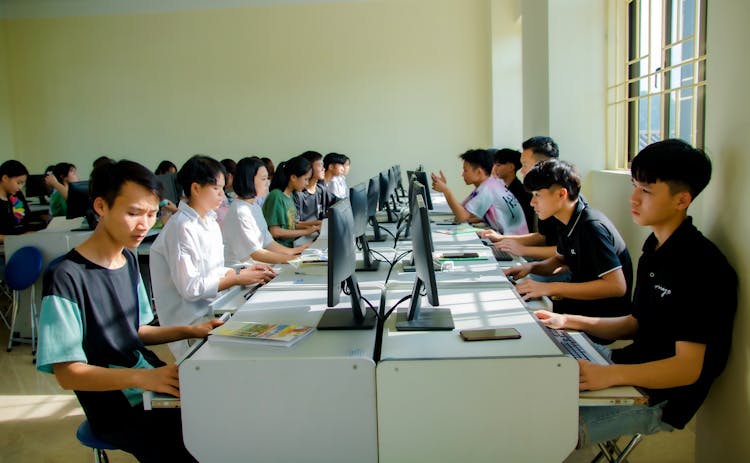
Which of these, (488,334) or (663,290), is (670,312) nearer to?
(663,290)

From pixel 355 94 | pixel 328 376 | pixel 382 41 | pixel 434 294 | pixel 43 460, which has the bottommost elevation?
pixel 43 460

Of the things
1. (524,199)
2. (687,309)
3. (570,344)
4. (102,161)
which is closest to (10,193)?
(102,161)

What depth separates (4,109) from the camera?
8625mm

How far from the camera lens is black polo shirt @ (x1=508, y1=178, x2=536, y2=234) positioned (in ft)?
14.6

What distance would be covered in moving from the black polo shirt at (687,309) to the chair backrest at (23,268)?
11.7 feet

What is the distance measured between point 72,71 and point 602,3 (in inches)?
287

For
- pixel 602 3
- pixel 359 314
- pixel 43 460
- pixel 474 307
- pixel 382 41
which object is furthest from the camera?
pixel 382 41

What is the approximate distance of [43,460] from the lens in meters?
2.65

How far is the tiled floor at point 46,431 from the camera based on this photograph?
98.5 inches

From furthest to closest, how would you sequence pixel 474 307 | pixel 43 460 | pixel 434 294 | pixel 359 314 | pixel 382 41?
pixel 382 41, pixel 43 460, pixel 474 307, pixel 359 314, pixel 434 294

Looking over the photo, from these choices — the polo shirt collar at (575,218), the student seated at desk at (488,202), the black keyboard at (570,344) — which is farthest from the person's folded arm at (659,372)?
the student seated at desk at (488,202)

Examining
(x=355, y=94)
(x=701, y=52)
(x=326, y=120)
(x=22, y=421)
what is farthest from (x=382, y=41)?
(x=22, y=421)

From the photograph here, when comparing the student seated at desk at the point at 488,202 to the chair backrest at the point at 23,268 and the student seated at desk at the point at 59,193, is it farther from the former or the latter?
the student seated at desk at the point at 59,193

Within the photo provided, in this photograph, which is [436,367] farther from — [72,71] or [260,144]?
[72,71]
